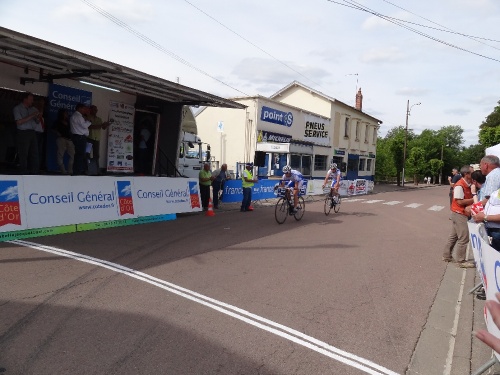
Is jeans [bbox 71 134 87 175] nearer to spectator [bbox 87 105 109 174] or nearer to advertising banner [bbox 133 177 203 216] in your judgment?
spectator [bbox 87 105 109 174]

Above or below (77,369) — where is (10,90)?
above

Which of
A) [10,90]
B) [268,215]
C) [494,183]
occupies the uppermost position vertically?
[10,90]

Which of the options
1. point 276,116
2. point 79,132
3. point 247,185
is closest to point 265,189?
point 247,185

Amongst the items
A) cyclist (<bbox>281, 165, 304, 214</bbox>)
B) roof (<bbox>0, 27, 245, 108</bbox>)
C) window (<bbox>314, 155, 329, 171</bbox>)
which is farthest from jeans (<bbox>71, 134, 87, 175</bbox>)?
window (<bbox>314, 155, 329, 171</bbox>)

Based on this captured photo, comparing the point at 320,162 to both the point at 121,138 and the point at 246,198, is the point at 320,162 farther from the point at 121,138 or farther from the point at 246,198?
the point at 121,138

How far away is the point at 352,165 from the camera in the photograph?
44750mm

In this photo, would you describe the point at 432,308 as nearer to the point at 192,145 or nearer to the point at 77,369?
the point at 77,369

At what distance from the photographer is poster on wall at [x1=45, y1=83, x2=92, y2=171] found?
1261 cm

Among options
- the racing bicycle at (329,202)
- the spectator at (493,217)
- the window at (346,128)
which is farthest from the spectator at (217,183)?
the window at (346,128)

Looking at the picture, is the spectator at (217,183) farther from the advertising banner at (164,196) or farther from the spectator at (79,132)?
the spectator at (79,132)

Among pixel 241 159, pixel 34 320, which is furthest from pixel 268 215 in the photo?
pixel 241 159

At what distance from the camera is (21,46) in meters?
8.88

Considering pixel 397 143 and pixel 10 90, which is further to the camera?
pixel 397 143

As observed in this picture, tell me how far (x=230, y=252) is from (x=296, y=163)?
2480cm
